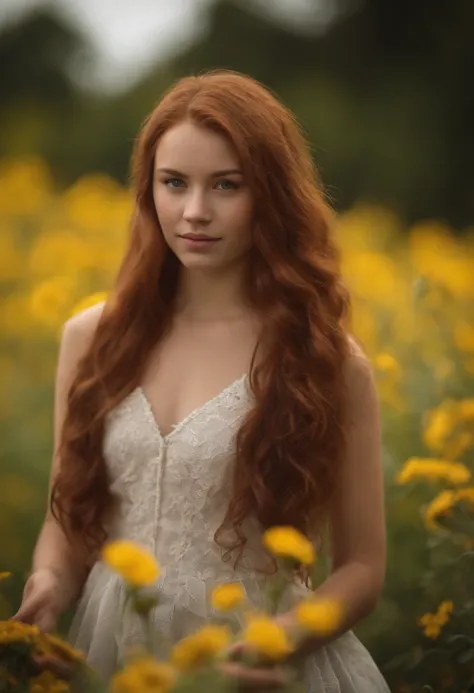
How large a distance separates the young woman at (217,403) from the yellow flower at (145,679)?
0.47 metres

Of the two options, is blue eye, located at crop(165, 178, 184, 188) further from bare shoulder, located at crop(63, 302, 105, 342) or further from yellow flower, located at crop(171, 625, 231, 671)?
yellow flower, located at crop(171, 625, 231, 671)

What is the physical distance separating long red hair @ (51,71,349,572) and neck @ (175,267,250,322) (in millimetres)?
21

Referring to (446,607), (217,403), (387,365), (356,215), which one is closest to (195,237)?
→ (217,403)

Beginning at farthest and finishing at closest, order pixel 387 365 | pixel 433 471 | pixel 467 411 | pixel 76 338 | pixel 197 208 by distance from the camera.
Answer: pixel 387 365
pixel 467 411
pixel 433 471
pixel 76 338
pixel 197 208

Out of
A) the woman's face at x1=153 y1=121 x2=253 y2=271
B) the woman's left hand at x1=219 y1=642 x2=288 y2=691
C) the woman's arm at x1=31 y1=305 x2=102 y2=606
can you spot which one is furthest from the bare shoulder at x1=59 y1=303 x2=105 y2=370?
the woman's left hand at x1=219 y1=642 x2=288 y2=691

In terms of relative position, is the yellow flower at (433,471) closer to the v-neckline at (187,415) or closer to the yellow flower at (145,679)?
the v-neckline at (187,415)

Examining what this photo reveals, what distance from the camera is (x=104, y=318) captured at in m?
1.87

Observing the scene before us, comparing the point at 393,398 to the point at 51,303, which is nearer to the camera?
the point at 393,398

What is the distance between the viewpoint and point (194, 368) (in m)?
1.79

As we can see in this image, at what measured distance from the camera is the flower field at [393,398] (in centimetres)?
218

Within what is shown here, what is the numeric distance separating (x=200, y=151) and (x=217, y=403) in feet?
1.19

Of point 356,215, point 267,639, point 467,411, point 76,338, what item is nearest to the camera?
point 267,639

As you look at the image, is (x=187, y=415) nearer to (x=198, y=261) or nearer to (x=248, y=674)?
(x=198, y=261)

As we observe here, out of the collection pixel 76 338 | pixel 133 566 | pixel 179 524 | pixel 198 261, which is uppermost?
pixel 198 261
